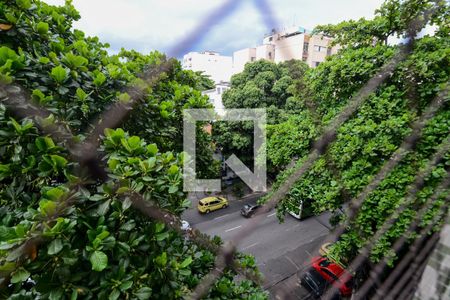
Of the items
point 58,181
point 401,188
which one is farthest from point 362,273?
point 58,181

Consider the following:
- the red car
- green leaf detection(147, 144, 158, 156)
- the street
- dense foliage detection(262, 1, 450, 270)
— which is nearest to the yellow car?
the street

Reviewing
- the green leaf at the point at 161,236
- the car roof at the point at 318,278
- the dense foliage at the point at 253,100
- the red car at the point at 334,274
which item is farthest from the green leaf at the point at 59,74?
the car roof at the point at 318,278

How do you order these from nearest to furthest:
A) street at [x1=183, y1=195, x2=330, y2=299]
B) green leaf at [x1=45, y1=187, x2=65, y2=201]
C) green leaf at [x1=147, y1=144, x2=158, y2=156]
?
green leaf at [x1=45, y1=187, x2=65, y2=201] → green leaf at [x1=147, y1=144, x2=158, y2=156] → street at [x1=183, y1=195, x2=330, y2=299]

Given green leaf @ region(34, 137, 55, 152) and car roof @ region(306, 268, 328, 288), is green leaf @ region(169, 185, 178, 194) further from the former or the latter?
car roof @ region(306, 268, 328, 288)

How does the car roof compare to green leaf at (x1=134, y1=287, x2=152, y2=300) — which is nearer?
green leaf at (x1=134, y1=287, x2=152, y2=300)

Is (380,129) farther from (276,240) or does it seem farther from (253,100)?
(276,240)

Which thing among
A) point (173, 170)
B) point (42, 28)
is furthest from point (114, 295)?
point (42, 28)

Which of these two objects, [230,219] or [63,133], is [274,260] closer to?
[230,219]
